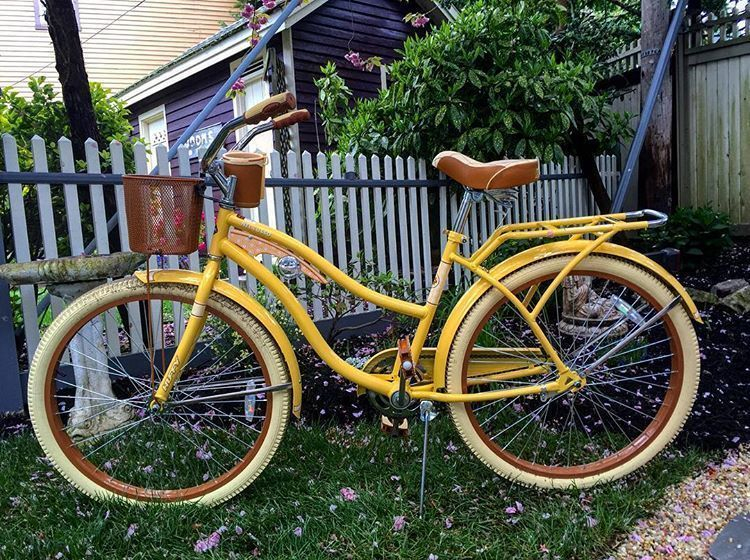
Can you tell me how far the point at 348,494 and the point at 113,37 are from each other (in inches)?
579

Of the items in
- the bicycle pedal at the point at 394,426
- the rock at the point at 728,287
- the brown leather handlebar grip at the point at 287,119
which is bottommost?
the bicycle pedal at the point at 394,426

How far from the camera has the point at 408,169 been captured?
3.99 m

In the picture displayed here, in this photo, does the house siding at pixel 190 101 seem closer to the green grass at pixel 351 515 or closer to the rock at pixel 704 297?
the rock at pixel 704 297

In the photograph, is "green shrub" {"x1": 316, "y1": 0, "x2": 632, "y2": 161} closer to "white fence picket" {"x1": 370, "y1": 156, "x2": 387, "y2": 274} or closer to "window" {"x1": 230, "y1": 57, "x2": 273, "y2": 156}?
"white fence picket" {"x1": 370, "y1": 156, "x2": 387, "y2": 274}

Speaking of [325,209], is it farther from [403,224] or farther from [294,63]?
[294,63]

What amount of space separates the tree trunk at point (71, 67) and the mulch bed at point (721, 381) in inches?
142

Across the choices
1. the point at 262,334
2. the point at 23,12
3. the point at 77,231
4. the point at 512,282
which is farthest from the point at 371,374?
the point at 23,12

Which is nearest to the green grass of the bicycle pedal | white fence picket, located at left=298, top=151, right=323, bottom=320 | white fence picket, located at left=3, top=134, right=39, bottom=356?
the bicycle pedal

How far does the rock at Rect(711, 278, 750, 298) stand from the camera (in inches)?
153

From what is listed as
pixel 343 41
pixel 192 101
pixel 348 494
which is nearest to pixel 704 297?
pixel 348 494

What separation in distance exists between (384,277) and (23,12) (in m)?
14.5

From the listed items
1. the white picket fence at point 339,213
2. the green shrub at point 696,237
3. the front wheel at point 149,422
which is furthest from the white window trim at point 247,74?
the front wheel at point 149,422

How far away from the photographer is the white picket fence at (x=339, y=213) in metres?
2.71

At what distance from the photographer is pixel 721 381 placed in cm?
271
